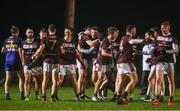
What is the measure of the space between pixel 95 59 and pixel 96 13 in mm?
22491

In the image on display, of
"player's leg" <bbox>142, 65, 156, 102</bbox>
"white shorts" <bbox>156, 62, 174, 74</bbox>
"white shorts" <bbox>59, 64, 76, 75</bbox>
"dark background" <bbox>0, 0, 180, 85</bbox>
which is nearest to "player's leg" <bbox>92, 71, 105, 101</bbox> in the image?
"white shorts" <bbox>59, 64, 76, 75</bbox>

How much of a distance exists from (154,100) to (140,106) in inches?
40.0

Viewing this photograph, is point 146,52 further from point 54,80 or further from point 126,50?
point 54,80

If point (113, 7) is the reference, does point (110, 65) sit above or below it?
below

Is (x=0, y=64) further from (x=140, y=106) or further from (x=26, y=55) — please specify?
(x=140, y=106)

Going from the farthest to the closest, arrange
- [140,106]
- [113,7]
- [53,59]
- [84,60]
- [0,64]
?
1. [113,7]
2. [0,64]
3. [84,60]
4. [53,59]
5. [140,106]

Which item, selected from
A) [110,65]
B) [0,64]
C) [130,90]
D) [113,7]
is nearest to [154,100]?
[130,90]

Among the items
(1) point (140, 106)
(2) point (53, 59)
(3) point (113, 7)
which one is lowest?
(1) point (140, 106)

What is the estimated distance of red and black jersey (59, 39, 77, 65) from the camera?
17.5 m

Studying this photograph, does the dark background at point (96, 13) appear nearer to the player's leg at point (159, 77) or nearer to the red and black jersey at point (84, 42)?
the red and black jersey at point (84, 42)

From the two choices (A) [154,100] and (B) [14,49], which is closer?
(A) [154,100]

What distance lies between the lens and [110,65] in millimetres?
18250

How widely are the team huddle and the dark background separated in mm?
22220

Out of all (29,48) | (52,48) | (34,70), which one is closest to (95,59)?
(34,70)
